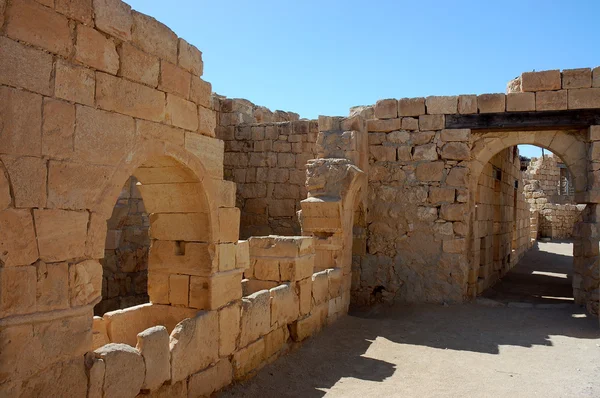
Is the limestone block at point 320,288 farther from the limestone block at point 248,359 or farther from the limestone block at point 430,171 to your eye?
the limestone block at point 430,171

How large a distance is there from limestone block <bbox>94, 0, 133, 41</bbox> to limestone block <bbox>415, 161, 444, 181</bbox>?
6194 millimetres

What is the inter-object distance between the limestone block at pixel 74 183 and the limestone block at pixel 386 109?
6475 millimetres

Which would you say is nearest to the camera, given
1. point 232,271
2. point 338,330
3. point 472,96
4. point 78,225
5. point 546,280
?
point 78,225

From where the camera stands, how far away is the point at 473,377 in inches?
203

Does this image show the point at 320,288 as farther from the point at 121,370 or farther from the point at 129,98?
the point at 129,98

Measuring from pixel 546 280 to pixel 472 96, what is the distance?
571 cm

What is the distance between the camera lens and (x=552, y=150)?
27.1 feet

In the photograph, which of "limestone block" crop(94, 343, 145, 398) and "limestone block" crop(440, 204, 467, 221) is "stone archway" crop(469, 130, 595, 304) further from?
"limestone block" crop(94, 343, 145, 398)

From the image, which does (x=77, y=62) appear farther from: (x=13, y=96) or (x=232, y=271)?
(x=232, y=271)

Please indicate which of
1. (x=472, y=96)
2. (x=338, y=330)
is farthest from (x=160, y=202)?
(x=472, y=96)

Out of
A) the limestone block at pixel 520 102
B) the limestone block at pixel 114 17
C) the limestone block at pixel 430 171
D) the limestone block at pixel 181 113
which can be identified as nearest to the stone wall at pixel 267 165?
the limestone block at pixel 430 171

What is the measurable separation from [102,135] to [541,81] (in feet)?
24.2

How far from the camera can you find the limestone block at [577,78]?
7816 mm

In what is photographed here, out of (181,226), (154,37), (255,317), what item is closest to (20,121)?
(154,37)
